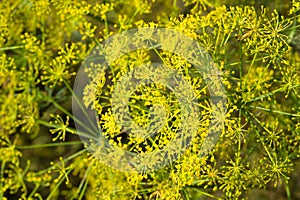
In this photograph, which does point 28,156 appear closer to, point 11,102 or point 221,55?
point 11,102

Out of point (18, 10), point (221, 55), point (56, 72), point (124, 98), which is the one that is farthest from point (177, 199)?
point (18, 10)

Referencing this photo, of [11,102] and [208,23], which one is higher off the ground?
[208,23]

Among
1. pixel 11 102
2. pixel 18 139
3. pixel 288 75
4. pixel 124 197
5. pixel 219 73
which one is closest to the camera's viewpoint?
pixel 219 73

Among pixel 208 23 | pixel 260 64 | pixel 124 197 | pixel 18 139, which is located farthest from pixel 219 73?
pixel 18 139

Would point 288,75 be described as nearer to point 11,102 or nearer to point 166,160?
point 166,160

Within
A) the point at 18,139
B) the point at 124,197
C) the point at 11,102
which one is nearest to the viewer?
the point at 124,197

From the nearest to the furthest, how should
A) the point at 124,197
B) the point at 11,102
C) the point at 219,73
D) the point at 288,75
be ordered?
the point at 219,73
the point at 288,75
the point at 124,197
the point at 11,102

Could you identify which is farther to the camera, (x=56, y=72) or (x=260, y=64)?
(x=260, y=64)

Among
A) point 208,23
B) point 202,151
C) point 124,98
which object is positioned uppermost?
point 208,23

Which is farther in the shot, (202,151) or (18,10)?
(18,10)
